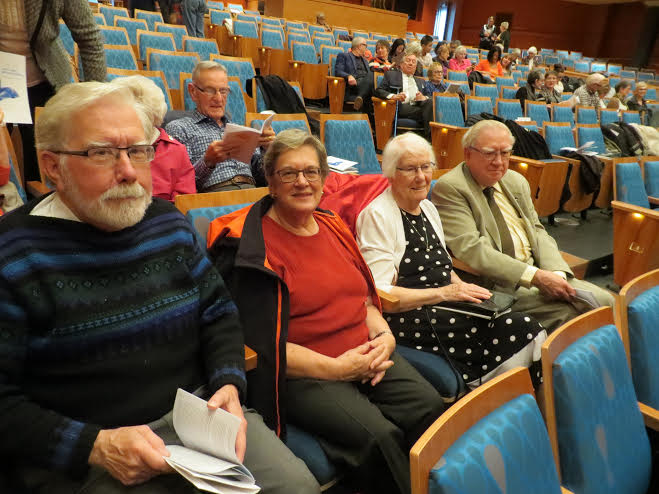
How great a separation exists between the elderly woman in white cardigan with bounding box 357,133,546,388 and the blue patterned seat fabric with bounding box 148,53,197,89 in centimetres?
274

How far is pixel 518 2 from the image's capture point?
55.6 ft

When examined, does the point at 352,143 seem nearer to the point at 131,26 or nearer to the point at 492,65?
the point at 131,26

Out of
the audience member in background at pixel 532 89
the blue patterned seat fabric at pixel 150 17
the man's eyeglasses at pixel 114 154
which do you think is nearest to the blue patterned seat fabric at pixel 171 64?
the blue patterned seat fabric at pixel 150 17

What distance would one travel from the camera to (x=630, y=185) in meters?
3.18

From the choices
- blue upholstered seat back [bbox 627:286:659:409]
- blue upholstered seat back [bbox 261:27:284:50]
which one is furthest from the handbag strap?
blue upholstered seat back [bbox 261:27:284:50]

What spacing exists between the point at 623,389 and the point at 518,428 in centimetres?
46

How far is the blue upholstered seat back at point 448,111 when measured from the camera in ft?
15.3

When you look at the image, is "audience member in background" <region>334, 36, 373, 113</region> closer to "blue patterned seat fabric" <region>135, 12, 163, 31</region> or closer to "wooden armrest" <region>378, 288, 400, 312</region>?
"blue patterned seat fabric" <region>135, 12, 163, 31</region>

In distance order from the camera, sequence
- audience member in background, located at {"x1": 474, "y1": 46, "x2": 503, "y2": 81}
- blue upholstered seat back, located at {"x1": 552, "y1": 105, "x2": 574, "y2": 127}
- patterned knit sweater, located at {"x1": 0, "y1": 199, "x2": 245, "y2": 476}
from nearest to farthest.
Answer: patterned knit sweater, located at {"x1": 0, "y1": 199, "x2": 245, "y2": 476}
blue upholstered seat back, located at {"x1": 552, "y1": 105, "x2": 574, "y2": 127}
audience member in background, located at {"x1": 474, "y1": 46, "x2": 503, "y2": 81}

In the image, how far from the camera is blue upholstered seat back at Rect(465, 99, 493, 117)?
485 centimetres

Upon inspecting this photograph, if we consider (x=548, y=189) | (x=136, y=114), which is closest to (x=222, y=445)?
(x=136, y=114)

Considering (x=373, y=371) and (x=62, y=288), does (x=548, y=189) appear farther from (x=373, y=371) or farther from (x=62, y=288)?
(x=62, y=288)

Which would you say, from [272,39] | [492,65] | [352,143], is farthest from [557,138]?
[272,39]

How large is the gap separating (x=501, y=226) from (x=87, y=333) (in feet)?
5.93
